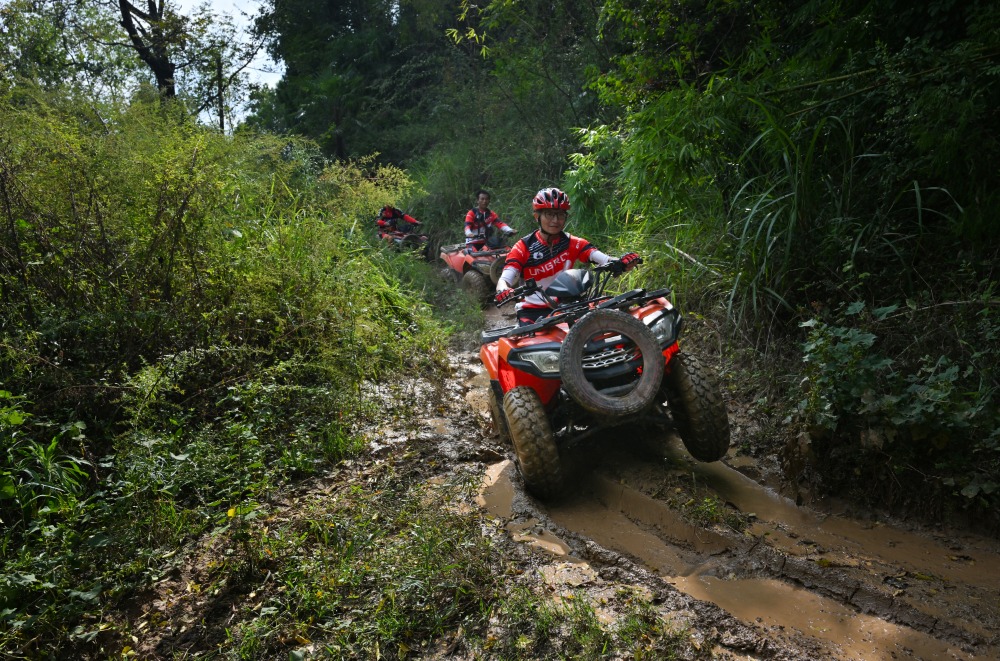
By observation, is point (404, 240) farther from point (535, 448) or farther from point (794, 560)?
point (794, 560)

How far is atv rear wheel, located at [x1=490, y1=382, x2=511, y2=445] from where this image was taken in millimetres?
4559

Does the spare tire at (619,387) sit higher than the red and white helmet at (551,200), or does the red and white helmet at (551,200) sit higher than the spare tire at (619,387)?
the red and white helmet at (551,200)

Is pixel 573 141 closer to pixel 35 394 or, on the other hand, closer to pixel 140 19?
pixel 140 19

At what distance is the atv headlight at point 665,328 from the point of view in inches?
153

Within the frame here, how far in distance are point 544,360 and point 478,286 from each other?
19.7ft

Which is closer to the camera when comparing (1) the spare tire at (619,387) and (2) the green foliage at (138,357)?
(2) the green foliage at (138,357)

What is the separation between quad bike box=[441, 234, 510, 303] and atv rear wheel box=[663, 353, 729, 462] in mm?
5493

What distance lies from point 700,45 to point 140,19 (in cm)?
1047

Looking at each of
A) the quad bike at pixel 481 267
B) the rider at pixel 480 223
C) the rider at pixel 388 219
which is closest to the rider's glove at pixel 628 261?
the quad bike at pixel 481 267

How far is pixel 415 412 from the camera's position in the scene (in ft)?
17.5

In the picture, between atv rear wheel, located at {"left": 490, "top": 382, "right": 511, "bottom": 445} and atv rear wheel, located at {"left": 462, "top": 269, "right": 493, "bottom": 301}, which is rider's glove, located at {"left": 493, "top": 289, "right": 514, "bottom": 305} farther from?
atv rear wheel, located at {"left": 462, "top": 269, "right": 493, "bottom": 301}

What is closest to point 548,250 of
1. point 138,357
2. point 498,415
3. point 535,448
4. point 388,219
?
point 498,415

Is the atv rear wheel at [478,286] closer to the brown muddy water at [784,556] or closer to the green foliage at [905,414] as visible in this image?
the brown muddy water at [784,556]

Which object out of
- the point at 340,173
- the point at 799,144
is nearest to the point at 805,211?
the point at 799,144
